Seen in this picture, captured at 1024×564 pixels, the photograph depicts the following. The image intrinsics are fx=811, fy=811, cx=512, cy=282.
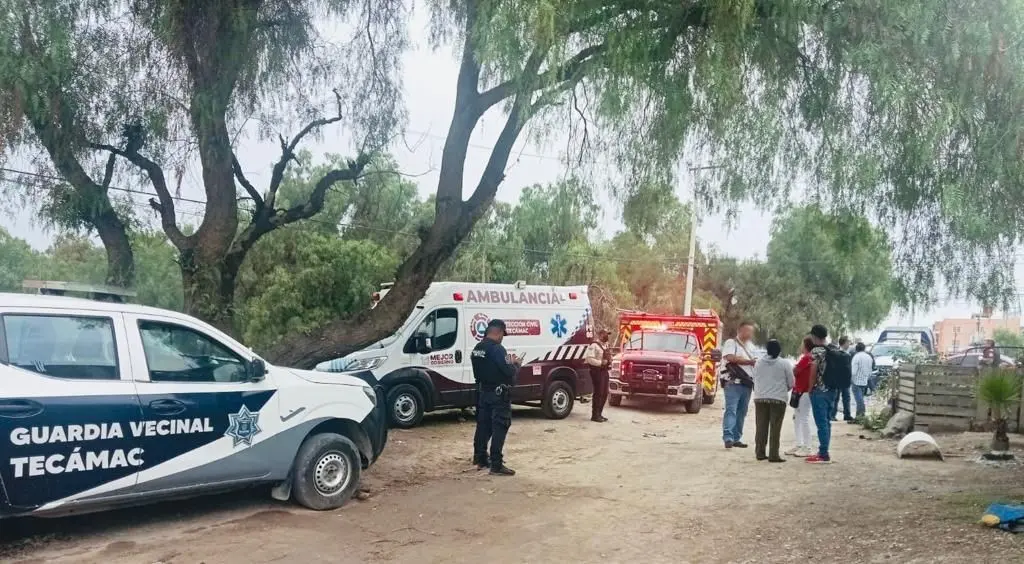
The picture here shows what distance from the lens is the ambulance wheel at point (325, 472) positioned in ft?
23.5

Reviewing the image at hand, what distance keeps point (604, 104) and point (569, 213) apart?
1.85 metres

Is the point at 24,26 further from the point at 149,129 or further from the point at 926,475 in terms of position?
the point at 926,475

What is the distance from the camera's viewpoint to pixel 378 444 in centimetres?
797

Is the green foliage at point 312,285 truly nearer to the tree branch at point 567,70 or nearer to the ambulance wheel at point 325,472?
the tree branch at point 567,70

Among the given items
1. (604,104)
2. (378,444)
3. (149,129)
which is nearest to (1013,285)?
(604,104)

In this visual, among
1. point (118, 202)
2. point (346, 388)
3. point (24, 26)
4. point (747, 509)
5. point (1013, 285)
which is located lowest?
point (747, 509)

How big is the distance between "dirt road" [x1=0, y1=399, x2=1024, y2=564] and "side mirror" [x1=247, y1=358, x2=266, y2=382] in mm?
1205

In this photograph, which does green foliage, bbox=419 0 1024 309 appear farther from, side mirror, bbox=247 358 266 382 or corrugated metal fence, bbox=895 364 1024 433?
corrugated metal fence, bbox=895 364 1024 433

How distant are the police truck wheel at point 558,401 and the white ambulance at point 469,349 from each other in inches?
0.7

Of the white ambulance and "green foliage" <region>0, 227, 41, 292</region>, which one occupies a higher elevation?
"green foliage" <region>0, 227, 41, 292</region>

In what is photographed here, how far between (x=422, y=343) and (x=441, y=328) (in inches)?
20.5

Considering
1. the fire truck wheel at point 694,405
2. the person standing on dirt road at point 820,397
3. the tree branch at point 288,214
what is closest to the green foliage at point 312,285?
the fire truck wheel at point 694,405

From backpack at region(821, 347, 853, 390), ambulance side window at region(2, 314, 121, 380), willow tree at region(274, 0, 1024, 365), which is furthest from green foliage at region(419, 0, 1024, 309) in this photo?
ambulance side window at region(2, 314, 121, 380)

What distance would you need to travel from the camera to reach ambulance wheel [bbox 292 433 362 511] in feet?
23.5
